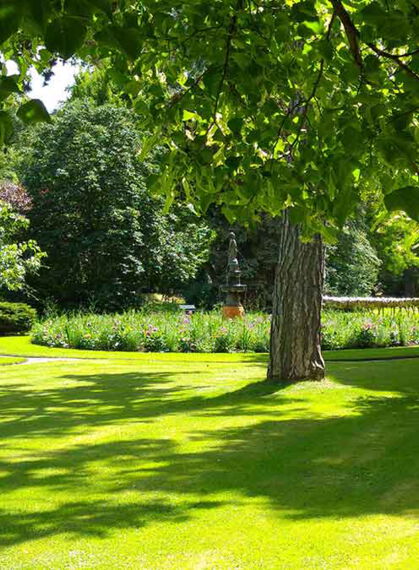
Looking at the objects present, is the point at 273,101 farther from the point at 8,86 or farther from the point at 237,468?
the point at 237,468

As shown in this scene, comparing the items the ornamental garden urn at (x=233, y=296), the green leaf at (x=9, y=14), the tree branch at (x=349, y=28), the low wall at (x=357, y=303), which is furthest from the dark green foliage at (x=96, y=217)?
the green leaf at (x=9, y=14)

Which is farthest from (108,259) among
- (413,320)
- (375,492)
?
(375,492)

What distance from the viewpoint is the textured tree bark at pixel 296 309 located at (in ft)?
33.9

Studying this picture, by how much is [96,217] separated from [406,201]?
2619cm

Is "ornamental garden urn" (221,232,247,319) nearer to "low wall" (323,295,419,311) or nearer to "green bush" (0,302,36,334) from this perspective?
"low wall" (323,295,419,311)

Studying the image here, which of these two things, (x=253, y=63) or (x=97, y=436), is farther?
(x=97, y=436)

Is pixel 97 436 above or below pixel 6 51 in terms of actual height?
below

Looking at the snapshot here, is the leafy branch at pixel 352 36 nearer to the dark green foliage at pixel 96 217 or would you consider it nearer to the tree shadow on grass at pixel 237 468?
the tree shadow on grass at pixel 237 468

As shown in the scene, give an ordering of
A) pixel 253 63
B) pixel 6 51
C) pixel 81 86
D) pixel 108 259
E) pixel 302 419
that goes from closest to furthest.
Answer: pixel 253 63 → pixel 6 51 → pixel 302 419 → pixel 108 259 → pixel 81 86

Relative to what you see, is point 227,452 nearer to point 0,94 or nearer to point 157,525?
point 157,525

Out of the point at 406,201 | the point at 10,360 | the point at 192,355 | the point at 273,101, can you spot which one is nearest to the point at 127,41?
the point at 406,201

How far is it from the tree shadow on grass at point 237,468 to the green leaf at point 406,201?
10.1 ft

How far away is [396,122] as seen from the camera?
2.81m

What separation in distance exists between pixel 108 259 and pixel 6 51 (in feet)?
76.5
